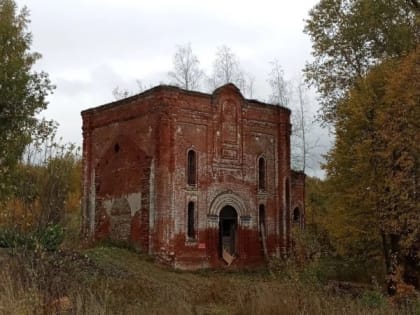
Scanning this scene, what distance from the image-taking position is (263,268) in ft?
87.3

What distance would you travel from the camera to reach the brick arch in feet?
85.0

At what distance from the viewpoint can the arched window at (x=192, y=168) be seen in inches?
1000

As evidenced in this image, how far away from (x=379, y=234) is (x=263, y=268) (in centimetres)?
923

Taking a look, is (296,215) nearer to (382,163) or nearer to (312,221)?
(312,221)

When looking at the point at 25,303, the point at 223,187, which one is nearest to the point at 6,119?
the point at 223,187

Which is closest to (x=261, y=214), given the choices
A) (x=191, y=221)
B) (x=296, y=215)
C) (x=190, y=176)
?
(x=191, y=221)

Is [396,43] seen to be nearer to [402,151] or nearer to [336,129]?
[336,129]

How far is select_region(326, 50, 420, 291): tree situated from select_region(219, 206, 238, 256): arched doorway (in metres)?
7.92

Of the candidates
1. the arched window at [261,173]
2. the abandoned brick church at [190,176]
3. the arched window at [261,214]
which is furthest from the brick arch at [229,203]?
the arched window at [261,173]

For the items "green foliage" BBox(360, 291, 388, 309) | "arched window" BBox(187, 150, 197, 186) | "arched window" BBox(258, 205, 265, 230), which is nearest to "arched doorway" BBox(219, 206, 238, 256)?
"arched window" BBox(258, 205, 265, 230)

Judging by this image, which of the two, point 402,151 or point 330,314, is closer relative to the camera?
point 330,314

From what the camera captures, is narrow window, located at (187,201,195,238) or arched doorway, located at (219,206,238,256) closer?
narrow window, located at (187,201,195,238)

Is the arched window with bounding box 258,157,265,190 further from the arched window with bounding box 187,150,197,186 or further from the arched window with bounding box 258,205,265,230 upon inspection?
the arched window with bounding box 187,150,197,186

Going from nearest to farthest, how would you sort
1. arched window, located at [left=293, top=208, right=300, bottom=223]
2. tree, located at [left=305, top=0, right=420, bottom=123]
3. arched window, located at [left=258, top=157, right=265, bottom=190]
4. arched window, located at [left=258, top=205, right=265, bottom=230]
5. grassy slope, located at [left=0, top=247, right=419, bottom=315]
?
grassy slope, located at [left=0, top=247, right=419, bottom=315] → tree, located at [left=305, top=0, right=420, bottom=123] → arched window, located at [left=258, top=205, right=265, bottom=230] → arched window, located at [left=258, top=157, right=265, bottom=190] → arched window, located at [left=293, top=208, right=300, bottom=223]
